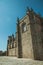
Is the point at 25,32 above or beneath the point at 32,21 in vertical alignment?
beneath

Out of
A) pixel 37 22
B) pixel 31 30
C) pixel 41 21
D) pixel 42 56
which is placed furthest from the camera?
pixel 41 21

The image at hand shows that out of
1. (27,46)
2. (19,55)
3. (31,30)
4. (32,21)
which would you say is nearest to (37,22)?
(32,21)

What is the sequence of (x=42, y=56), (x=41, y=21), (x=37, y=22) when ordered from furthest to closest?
1. (x=41, y=21)
2. (x=37, y=22)
3. (x=42, y=56)

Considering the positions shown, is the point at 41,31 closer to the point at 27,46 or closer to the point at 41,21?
the point at 41,21

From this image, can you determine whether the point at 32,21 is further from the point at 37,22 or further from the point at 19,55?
the point at 19,55

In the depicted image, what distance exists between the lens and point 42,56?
1891cm

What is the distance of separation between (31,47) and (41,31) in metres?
4.83

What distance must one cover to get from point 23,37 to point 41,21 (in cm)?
610

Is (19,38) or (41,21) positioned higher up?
(41,21)

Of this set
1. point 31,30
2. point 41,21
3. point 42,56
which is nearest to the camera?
point 42,56

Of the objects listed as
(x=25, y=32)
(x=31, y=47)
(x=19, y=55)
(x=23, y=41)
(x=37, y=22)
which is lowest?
(x=19, y=55)

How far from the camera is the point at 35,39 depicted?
64.0ft

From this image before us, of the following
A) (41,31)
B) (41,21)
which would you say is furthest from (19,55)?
(41,21)

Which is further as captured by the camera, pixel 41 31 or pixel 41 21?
pixel 41 21
